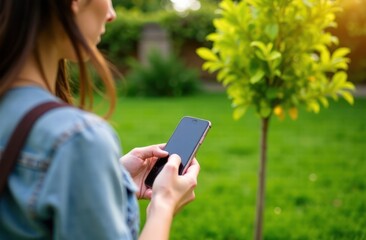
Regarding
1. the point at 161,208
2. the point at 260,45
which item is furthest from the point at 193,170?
the point at 260,45

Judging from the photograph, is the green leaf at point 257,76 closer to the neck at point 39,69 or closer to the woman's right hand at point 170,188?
the woman's right hand at point 170,188

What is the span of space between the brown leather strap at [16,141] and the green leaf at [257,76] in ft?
5.73

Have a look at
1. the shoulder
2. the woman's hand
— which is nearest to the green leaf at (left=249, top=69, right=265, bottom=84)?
the woman's hand

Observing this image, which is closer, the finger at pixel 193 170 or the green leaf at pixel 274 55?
the finger at pixel 193 170

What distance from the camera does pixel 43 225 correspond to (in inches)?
37.2

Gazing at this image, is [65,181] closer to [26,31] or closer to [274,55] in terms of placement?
[26,31]

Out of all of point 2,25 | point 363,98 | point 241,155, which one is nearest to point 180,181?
point 2,25

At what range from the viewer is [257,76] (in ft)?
8.51

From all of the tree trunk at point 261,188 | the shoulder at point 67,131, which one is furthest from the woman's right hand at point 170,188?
the tree trunk at point 261,188

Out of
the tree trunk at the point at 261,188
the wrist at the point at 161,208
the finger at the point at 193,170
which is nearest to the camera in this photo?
the wrist at the point at 161,208

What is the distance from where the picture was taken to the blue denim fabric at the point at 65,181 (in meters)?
0.89

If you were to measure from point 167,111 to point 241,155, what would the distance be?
3567 mm

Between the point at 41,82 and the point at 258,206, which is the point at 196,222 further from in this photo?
the point at 41,82

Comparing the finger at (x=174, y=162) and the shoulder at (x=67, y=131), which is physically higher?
the shoulder at (x=67, y=131)
